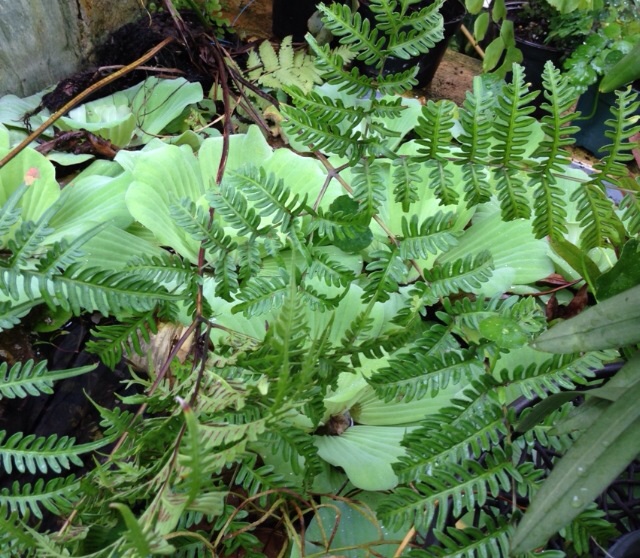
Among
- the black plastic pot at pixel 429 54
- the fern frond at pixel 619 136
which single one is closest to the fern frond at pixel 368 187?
the fern frond at pixel 619 136

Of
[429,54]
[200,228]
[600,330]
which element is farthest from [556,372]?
[429,54]

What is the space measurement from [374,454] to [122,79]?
1.26 meters

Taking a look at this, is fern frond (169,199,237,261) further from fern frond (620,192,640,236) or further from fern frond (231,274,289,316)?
fern frond (620,192,640,236)

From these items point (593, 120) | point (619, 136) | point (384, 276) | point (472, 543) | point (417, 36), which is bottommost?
point (593, 120)

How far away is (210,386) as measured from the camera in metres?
0.56

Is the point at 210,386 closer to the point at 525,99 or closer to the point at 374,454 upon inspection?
the point at 374,454

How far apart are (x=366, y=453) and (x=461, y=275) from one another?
0.31m

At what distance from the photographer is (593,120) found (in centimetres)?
215

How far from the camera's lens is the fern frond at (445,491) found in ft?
1.56

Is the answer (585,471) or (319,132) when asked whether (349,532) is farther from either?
(319,132)

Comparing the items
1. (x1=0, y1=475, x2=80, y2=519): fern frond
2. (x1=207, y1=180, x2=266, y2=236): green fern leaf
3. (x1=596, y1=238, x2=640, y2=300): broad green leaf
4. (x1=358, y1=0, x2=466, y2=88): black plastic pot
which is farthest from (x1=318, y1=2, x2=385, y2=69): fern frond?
(x1=358, y1=0, x2=466, y2=88): black plastic pot

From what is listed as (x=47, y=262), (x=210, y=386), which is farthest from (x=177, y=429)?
(x=47, y=262)

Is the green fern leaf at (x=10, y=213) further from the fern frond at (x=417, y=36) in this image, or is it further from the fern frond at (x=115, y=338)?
the fern frond at (x=417, y=36)

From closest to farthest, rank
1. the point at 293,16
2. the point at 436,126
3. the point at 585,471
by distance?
the point at 585,471, the point at 436,126, the point at 293,16
